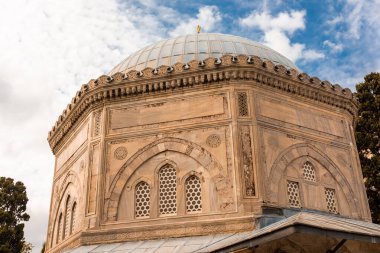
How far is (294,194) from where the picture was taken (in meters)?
10.5

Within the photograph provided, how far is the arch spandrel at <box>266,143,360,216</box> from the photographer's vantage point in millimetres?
9992

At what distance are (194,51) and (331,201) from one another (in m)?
5.85

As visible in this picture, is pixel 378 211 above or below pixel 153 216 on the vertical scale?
above

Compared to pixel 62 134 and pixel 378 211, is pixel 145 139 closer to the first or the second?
pixel 62 134

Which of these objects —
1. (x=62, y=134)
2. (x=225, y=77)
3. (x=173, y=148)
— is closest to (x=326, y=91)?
(x=225, y=77)

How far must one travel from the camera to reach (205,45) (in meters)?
13.2

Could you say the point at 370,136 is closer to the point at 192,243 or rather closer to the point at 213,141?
the point at 213,141

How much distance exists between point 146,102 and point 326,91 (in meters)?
5.06

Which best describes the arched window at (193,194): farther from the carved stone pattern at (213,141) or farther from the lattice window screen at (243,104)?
the lattice window screen at (243,104)

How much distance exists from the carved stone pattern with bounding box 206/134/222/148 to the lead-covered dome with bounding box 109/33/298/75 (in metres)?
3.05

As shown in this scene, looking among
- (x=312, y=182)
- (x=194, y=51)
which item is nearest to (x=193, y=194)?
(x=312, y=182)

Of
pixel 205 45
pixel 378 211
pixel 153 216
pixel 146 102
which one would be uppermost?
pixel 205 45

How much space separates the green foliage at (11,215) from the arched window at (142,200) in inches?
457

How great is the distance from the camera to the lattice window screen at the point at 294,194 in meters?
10.3
